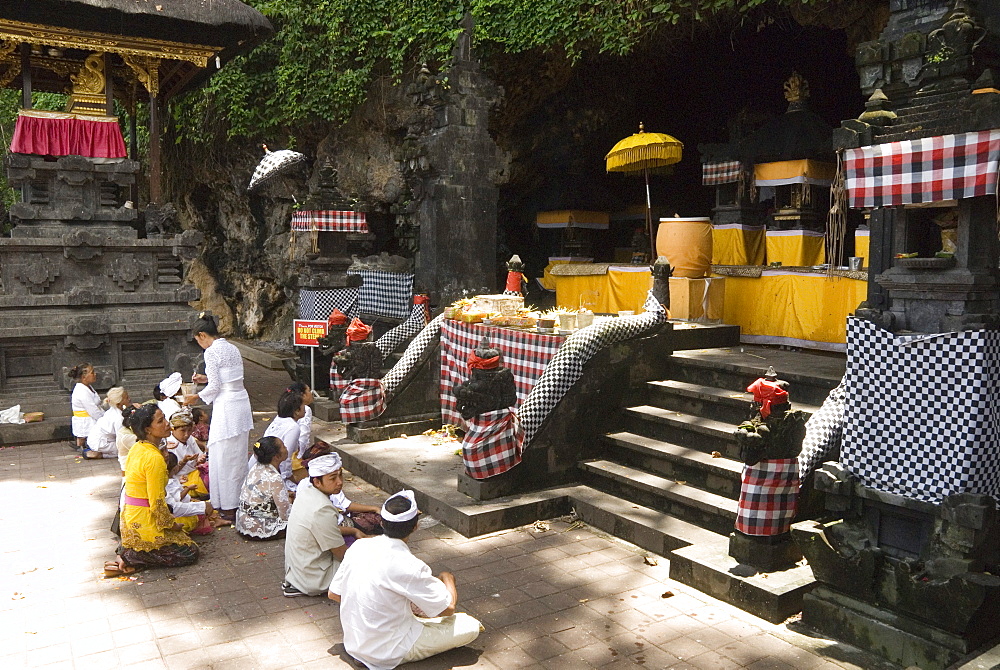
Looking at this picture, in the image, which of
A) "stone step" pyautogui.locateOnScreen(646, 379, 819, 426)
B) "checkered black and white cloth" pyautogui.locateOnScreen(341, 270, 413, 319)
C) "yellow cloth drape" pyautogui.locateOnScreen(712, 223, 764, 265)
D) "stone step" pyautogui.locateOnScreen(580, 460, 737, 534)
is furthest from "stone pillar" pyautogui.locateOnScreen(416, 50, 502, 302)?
"stone step" pyautogui.locateOnScreen(580, 460, 737, 534)

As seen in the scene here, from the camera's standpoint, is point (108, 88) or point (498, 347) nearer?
point (498, 347)

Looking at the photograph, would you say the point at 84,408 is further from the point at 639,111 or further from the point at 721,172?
the point at 639,111

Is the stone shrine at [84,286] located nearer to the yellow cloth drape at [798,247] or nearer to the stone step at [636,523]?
the stone step at [636,523]

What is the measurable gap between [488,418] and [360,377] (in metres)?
3.27

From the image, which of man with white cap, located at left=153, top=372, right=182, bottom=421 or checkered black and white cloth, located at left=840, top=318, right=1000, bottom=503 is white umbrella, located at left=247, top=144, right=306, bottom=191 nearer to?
man with white cap, located at left=153, top=372, right=182, bottom=421

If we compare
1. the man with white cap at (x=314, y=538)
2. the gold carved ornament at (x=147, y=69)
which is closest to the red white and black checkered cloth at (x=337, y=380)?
the man with white cap at (x=314, y=538)

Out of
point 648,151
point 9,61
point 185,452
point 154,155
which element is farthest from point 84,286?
point 648,151

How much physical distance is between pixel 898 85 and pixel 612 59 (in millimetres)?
12636

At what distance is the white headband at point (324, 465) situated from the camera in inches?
204

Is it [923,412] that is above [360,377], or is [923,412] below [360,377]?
above

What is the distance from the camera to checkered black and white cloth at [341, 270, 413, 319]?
15219 mm

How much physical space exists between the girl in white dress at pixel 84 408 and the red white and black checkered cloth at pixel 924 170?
927 cm

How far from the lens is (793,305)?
367 inches

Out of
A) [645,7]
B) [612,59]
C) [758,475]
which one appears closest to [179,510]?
[758,475]
